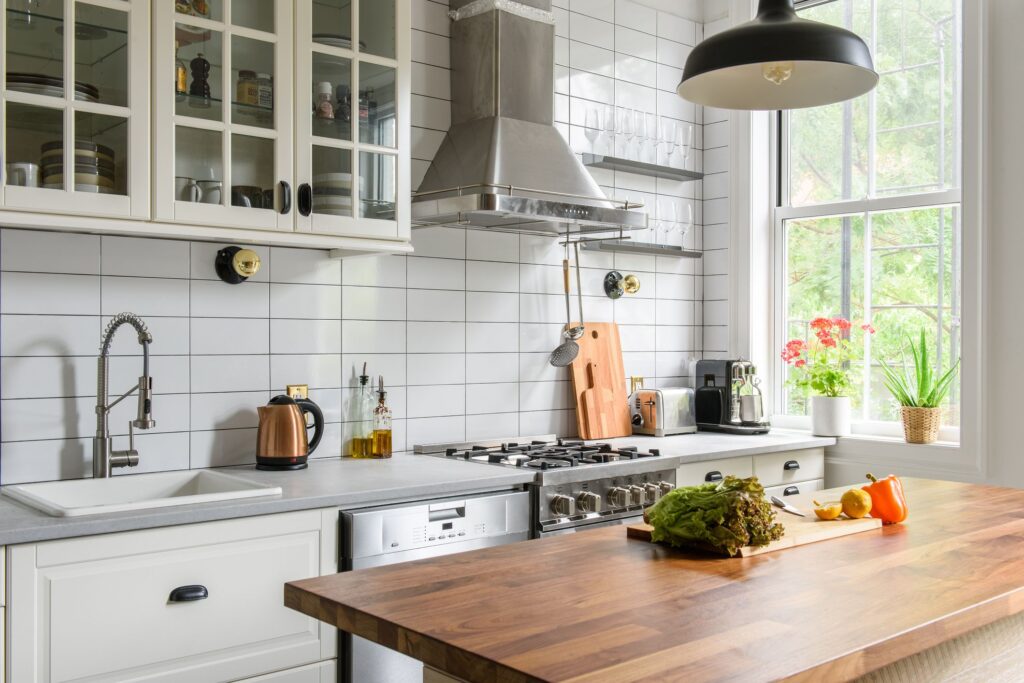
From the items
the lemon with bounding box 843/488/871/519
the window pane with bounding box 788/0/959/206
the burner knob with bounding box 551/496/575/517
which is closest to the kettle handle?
the burner knob with bounding box 551/496/575/517

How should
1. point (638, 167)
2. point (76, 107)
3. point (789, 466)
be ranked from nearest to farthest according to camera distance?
point (76, 107) → point (789, 466) → point (638, 167)

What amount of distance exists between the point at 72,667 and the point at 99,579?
19cm

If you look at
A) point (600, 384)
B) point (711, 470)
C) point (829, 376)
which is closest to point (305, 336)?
point (600, 384)

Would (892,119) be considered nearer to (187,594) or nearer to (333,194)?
(333,194)

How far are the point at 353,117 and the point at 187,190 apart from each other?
580 millimetres

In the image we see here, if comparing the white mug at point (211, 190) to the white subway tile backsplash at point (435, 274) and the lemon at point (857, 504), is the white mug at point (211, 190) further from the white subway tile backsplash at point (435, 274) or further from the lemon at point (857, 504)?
the lemon at point (857, 504)

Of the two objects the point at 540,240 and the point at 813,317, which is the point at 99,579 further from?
the point at 813,317

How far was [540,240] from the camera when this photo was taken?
3.78 metres

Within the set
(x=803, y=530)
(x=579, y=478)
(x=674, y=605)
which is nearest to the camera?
(x=674, y=605)

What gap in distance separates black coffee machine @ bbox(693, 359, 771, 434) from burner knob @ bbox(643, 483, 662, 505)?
90cm

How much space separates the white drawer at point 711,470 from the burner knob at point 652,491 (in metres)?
0.14

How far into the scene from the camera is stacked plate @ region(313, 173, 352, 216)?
275 centimetres

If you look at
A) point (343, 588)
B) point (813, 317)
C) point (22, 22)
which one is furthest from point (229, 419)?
point (813, 317)

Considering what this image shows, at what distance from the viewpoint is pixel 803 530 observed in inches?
81.9
